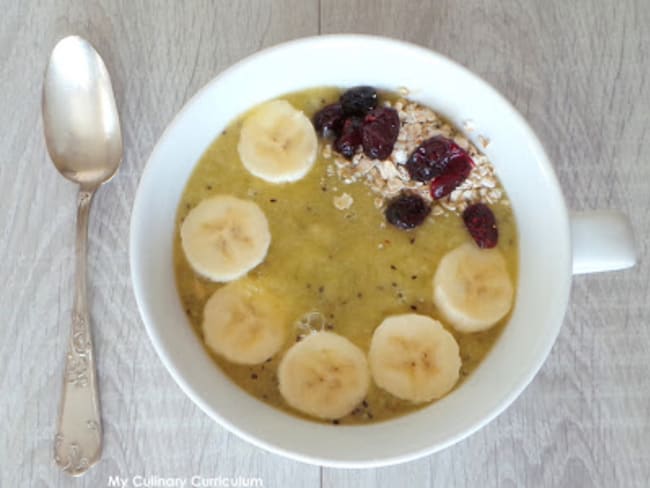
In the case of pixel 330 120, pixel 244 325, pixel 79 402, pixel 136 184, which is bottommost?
pixel 79 402

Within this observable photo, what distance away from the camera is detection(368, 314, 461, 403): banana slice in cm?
99

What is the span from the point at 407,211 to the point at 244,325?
0.27 metres

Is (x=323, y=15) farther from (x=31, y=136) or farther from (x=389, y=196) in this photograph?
(x=31, y=136)

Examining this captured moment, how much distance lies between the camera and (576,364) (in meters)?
1.08

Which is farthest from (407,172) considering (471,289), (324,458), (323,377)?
(324,458)

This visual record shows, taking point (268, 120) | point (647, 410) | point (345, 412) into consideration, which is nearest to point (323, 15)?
point (268, 120)

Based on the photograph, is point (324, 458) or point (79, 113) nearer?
point (324, 458)

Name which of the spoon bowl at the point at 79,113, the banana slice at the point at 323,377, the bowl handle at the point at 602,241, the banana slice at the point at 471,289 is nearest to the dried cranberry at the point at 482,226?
the banana slice at the point at 471,289

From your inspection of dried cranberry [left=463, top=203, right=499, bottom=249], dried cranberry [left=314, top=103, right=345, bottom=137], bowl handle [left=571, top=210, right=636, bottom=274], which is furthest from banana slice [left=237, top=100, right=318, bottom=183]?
bowl handle [left=571, top=210, right=636, bottom=274]

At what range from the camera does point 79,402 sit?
41.0 inches

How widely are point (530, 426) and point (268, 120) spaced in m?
0.58

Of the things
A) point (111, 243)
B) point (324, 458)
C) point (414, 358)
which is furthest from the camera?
point (111, 243)

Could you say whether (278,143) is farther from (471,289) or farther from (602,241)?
(602,241)

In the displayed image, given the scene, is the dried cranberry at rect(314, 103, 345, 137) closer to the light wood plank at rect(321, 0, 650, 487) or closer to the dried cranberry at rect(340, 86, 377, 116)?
the dried cranberry at rect(340, 86, 377, 116)
